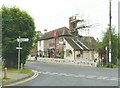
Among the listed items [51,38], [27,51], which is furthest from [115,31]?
[51,38]

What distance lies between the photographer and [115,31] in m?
50.7

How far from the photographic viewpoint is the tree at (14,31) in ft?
119

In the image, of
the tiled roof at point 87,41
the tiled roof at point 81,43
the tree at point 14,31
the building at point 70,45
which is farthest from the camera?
the tiled roof at point 87,41

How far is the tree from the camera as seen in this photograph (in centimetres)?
3616

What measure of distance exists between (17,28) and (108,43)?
54.6ft

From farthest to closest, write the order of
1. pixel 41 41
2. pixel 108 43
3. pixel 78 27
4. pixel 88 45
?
pixel 41 41, pixel 78 27, pixel 88 45, pixel 108 43

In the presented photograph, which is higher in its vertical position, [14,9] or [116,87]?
[14,9]

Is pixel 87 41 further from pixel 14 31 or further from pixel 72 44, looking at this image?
pixel 14 31

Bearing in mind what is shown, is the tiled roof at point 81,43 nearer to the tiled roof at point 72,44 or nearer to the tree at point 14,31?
the tiled roof at point 72,44

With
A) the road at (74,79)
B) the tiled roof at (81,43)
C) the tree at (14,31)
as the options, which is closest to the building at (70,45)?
the tiled roof at (81,43)

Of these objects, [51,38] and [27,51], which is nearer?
[27,51]

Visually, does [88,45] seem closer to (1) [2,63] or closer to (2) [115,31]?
(2) [115,31]

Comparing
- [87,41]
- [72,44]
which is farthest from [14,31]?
[87,41]

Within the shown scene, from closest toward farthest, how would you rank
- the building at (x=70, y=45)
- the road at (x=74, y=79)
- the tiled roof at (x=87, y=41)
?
the road at (x=74, y=79)
the building at (x=70, y=45)
the tiled roof at (x=87, y=41)
